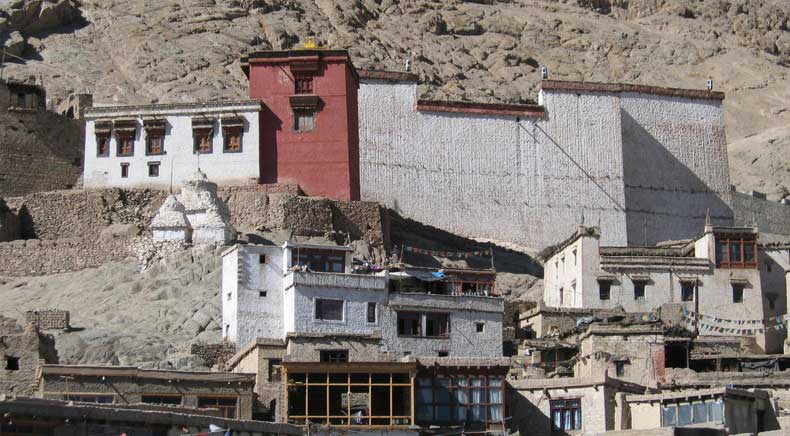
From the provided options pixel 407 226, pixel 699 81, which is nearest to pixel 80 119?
pixel 407 226

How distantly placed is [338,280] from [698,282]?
17181 millimetres

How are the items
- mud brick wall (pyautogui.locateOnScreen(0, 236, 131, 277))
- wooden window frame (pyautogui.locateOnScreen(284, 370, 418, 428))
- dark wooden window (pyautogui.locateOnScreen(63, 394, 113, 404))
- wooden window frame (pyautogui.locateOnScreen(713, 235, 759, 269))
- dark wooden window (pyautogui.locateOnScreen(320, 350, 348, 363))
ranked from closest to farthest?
1. dark wooden window (pyautogui.locateOnScreen(63, 394, 113, 404))
2. wooden window frame (pyautogui.locateOnScreen(284, 370, 418, 428))
3. dark wooden window (pyautogui.locateOnScreen(320, 350, 348, 363))
4. wooden window frame (pyautogui.locateOnScreen(713, 235, 759, 269))
5. mud brick wall (pyautogui.locateOnScreen(0, 236, 131, 277))

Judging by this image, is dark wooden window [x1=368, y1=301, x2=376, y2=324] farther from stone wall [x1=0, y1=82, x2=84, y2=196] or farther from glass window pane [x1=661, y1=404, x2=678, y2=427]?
stone wall [x1=0, y1=82, x2=84, y2=196]

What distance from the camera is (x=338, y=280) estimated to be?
54.4 meters

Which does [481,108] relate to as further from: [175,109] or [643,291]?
[643,291]

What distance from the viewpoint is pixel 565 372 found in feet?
179

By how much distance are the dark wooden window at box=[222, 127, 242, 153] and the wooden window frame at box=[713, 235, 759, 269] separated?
21.7 m

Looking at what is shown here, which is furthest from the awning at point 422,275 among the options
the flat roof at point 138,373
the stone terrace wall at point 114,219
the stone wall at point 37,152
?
the stone wall at point 37,152

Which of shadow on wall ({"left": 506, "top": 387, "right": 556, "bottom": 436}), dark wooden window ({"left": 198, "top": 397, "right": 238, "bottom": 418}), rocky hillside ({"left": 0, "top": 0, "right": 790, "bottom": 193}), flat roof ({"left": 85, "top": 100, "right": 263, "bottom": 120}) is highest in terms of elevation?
rocky hillside ({"left": 0, "top": 0, "right": 790, "bottom": 193})

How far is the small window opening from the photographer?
47.6 metres

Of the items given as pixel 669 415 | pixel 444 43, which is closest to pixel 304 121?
pixel 669 415

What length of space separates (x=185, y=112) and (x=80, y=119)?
33.6 ft

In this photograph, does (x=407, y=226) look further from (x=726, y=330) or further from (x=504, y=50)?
(x=504, y=50)

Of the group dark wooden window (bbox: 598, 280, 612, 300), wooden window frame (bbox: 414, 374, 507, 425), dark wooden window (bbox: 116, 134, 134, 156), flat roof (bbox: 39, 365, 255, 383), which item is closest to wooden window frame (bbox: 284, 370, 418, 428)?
wooden window frame (bbox: 414, 374, 507, 425)
